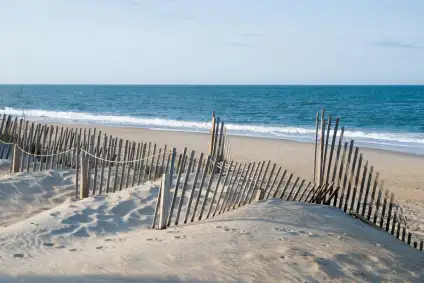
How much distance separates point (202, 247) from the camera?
203 inches

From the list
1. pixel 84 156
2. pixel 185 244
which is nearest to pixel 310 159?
pixel 84 156

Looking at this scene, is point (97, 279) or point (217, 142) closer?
point (97, 279)

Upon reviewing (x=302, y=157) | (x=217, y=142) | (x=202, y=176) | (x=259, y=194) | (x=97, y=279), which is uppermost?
(x=217, y=142)

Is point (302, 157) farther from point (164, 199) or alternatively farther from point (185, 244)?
point (185, 244)

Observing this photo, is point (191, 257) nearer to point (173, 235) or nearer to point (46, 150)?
point (173, 235)

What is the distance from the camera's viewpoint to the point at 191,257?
16.0 ft

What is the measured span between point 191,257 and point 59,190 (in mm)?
4654

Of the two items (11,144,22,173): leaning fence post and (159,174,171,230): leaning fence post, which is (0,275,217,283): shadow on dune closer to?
(159,174,171,230): leaning fence post

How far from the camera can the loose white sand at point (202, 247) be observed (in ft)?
14.7

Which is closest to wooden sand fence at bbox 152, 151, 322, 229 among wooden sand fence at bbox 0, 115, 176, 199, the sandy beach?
the sandy beach

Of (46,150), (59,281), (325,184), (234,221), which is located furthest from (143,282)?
(46,150)

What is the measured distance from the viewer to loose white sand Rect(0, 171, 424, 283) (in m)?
4.48

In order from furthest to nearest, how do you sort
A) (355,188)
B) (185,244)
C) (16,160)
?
(16,160)
(355,188)
(185,244)

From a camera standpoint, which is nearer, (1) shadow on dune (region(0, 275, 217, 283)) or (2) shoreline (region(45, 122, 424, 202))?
(1) shadow on dune (region(0, 275, 217, 283))
